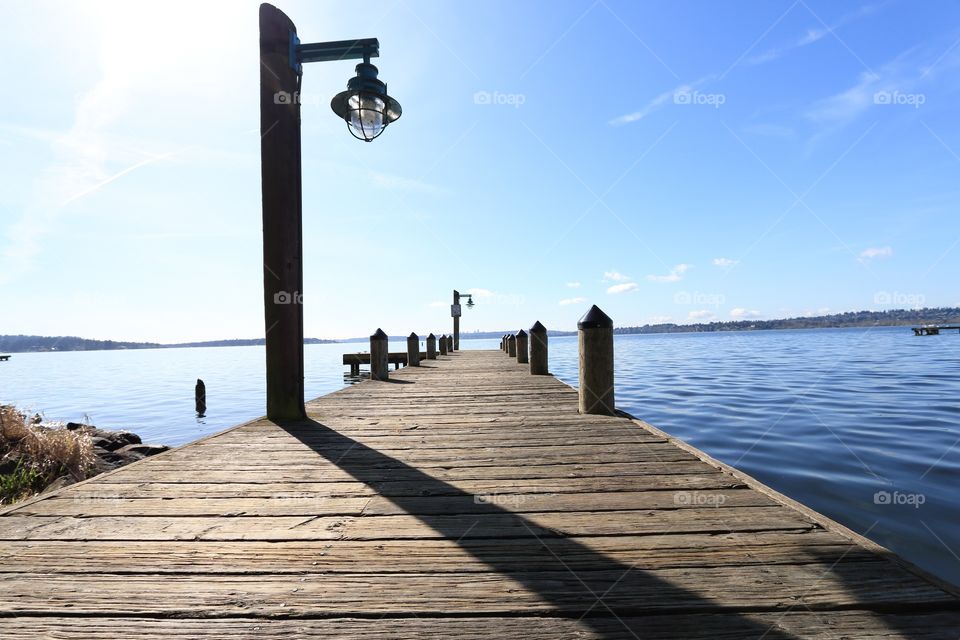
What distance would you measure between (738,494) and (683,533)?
2.34ft

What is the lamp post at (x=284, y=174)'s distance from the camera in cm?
484

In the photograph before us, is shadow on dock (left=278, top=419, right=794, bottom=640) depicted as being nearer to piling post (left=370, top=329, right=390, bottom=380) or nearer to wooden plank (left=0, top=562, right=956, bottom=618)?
wooden plank (left=0, top=562, right=956, bottom=618)

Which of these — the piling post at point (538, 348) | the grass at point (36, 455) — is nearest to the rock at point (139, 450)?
the grass at point (36, 455)

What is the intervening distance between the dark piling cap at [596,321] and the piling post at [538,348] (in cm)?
444

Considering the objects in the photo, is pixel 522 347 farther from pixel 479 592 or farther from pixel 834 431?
pixel 479 592

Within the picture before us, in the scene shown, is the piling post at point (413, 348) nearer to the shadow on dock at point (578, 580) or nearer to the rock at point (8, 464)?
the rock at point (8, 464)

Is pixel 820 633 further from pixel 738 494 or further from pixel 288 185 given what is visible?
pixel 288 185

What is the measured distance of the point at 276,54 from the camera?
4.89m

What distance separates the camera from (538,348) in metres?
9.52

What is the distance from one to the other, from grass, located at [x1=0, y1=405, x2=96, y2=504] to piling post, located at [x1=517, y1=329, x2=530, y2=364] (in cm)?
1038

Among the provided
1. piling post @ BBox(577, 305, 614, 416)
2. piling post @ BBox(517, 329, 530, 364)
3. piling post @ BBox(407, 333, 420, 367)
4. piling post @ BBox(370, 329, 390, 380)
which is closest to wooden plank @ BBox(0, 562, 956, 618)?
piling post @ BBox(577, 305, 614, 416)

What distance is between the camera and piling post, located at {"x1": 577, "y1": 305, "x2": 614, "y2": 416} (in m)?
4.82

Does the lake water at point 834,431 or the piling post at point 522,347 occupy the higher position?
the piling post at point 522,347

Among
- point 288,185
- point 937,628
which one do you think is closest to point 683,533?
point 937,628
